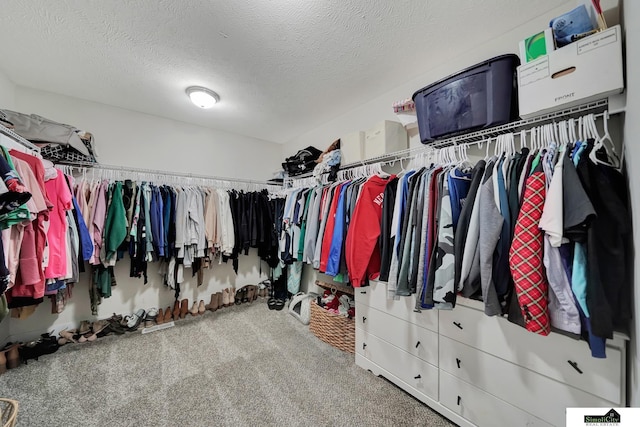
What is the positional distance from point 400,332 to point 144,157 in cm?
324

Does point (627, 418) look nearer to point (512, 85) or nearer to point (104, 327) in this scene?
point (512, 85)

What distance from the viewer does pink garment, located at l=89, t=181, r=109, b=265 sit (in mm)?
2133

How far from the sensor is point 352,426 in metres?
1.36

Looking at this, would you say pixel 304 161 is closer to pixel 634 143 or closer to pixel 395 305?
pixel 395 305

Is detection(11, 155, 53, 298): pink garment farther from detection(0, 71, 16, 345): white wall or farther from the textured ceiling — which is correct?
detection(0, 71, 16, 345): white wall

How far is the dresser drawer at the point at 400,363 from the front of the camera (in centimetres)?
149

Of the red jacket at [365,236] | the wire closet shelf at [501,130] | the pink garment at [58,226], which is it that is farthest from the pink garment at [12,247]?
the wire closet shelf at [501,130]

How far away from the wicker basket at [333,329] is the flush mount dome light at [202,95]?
2.33m

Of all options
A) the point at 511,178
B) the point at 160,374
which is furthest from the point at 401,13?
the point at 160,374

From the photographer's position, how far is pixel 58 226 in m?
1.69

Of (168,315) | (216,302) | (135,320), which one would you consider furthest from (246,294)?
(135,320)

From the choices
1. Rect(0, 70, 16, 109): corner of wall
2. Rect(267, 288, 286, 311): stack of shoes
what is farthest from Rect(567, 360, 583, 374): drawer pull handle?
Rect(0, 70, 16, 109): corner of wall

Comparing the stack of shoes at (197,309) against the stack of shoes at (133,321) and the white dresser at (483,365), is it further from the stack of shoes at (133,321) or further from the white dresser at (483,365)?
the white dresser at (483,365)

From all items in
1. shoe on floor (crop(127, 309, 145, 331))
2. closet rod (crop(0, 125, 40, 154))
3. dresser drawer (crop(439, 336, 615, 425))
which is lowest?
shoe on floor (crop(127, 309, 145, 331))
